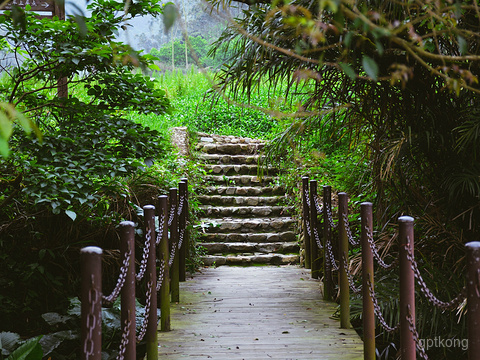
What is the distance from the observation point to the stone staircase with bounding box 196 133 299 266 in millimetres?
6613

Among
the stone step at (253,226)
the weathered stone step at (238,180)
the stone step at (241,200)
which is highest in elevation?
the weathered stone step at (238,180)

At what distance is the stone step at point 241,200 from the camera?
25.1 ft

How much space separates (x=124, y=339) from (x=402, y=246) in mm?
1425

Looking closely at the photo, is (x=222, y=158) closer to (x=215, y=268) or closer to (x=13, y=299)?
(x=215, y=268)

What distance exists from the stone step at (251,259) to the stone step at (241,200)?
1376mm

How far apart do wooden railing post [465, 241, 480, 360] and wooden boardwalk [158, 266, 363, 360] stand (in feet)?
4.36

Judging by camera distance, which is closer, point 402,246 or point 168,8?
point 168,8

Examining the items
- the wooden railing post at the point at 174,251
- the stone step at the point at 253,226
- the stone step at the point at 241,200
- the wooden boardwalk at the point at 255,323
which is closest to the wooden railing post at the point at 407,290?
the wooden boardwalk at the point at 255,323

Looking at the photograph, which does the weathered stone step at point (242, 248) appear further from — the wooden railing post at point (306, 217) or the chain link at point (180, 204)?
the chain link at point (180, 204)

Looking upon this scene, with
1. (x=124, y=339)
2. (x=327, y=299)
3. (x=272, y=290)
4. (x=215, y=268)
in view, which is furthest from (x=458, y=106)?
(x=215, y=268)

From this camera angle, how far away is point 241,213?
7477mm

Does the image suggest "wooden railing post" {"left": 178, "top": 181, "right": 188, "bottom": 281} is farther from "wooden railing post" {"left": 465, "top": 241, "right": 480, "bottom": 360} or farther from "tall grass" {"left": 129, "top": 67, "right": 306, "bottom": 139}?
"tall grass" {"left": 129, "top": 67, "right": 306, "bottom": 139}

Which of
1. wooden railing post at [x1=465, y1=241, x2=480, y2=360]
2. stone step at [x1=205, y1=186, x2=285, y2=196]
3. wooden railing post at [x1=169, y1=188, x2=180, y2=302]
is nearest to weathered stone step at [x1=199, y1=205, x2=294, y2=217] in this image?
stone step at [x1=205, y1=186, x2=285, y2=196]

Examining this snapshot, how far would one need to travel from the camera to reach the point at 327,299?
14.8ft
